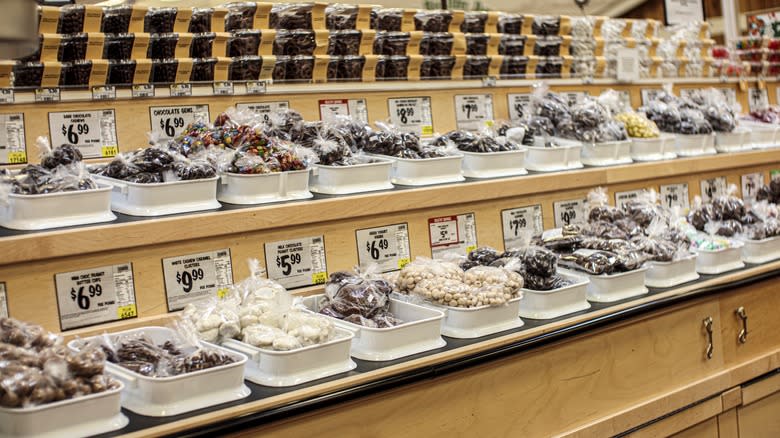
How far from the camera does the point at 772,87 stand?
4770 millimetres

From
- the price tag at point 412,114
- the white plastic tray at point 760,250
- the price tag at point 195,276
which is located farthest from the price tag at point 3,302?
the white plastic tray at point 760,250

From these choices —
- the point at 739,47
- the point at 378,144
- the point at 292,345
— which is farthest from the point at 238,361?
the point at 739,47

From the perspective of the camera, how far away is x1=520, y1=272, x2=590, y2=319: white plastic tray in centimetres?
251

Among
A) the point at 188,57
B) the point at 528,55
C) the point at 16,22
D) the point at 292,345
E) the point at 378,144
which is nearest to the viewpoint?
the point at 16,22

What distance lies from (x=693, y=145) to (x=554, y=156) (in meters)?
0.89

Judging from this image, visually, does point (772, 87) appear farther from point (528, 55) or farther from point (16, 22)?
point (16, 22)

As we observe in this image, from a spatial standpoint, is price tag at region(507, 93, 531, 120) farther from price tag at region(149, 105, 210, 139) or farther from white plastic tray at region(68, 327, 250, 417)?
white plastic tray at region(68, 327, 250, 417)

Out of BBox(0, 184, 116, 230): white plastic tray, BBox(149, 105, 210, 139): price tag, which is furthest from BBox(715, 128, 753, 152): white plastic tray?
BBox(0, 184, 116, 230): white plastic tray

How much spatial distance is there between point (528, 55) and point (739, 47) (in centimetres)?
185

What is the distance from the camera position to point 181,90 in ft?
8.45

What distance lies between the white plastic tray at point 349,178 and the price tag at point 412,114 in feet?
1.61

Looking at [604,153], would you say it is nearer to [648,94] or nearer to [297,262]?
[648,94]

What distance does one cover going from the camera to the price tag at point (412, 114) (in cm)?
309

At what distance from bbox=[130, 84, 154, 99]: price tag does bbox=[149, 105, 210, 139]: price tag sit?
0.05m
